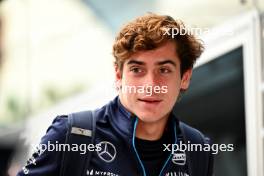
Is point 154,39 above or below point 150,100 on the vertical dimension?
above

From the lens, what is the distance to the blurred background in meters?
1.25

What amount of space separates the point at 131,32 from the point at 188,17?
0.91 feet

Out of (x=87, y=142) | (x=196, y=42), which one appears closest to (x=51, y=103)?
(x=87, y=142)

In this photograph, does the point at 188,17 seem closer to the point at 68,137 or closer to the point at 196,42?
the point at 196,42

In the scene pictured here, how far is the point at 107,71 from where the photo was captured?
125 cm

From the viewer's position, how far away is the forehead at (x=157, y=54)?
3.45 ft

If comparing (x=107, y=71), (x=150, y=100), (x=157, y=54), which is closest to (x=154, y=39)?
(x=157, y=54)

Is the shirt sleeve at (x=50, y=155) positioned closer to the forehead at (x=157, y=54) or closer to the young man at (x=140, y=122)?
the young man at (x=140, y=122)

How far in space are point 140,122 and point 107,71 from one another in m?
0.24

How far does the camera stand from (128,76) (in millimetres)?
1084

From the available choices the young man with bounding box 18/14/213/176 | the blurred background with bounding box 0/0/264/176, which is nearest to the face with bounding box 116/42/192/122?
the young man with bounding box 18/14/213/176

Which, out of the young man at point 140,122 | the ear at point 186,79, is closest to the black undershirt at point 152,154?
the young man at point 140,122

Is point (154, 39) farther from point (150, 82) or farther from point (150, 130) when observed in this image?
point (150, 130)

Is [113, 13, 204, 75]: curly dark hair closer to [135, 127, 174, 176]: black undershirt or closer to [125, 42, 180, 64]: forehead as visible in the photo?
[125, 42, 180, 64]: forehead
